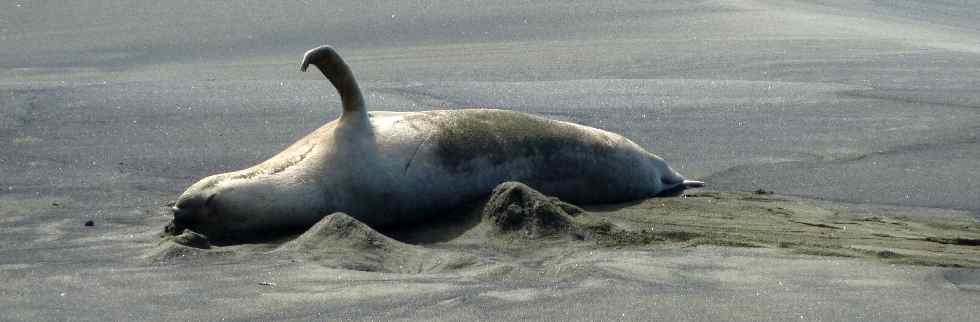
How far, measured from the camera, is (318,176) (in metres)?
4.88

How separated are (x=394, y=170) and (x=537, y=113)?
3349 mm

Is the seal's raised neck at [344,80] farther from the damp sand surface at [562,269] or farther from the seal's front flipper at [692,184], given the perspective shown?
the seal's front flipper at [692,184]

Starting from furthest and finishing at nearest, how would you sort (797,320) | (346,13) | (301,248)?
(346,13) < (301,248) < (797,320)

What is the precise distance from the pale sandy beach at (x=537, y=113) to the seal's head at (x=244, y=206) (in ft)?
0.64

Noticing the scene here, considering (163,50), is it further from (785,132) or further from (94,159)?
(785,132)

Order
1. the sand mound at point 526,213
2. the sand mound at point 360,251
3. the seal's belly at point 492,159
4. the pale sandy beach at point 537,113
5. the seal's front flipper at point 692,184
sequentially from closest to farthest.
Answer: the pale sandy beach at point 537,113
the sand mound at point 360,251
the sand mound at point 526,213
the seal's belly at point 492,159
the seal's front flipper at point 692,184

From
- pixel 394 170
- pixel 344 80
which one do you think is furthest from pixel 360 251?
pixel 344 80

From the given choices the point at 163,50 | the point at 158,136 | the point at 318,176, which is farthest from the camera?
the point at 163,50

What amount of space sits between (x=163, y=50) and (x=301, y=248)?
23.8 ft

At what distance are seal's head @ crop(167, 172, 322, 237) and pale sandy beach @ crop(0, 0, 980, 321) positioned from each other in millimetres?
194

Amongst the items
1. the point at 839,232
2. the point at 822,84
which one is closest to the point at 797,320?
the point at 839,232

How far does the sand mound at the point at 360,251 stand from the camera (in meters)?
4.25

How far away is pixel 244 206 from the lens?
15.4 feet

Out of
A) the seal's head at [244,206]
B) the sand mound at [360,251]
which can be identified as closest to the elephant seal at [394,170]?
the seal's head at [244,206]
